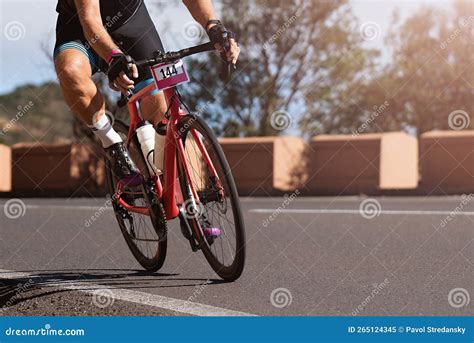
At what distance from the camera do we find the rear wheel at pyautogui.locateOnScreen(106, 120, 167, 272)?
450cm

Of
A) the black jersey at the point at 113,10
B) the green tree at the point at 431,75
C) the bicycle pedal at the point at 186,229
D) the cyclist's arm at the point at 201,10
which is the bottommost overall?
the green tree at the point at 431,75

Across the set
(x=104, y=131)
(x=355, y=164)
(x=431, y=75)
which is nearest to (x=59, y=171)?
(x=355, y=164)

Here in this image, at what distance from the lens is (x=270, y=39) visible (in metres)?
22.2

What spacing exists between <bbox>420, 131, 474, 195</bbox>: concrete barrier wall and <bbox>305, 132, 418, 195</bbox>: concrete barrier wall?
0.69 m

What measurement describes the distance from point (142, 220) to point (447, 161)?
1254 cm

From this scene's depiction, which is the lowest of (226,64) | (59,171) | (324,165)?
(59,171)

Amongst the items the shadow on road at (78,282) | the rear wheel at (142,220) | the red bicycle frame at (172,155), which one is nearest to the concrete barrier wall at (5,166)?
the rear wheel at (142,220)

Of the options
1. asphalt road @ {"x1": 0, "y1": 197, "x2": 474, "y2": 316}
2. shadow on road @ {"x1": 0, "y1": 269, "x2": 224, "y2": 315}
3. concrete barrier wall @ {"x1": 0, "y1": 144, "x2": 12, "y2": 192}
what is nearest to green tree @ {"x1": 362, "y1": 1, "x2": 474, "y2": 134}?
concrete barrier wall @ {"x1": 0, "y1": 144, "x2": 12, "y2": 192}

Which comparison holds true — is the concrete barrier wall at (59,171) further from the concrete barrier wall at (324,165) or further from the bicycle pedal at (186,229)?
the bicycle pedal at (186,229)

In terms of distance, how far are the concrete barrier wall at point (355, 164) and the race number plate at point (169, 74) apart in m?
12.3

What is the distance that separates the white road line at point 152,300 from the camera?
12.1ft

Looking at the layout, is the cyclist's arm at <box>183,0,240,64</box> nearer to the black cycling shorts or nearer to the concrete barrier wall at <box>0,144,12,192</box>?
the black cycling shorts

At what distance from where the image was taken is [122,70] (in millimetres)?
3910

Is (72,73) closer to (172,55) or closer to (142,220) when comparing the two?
(172,55)
